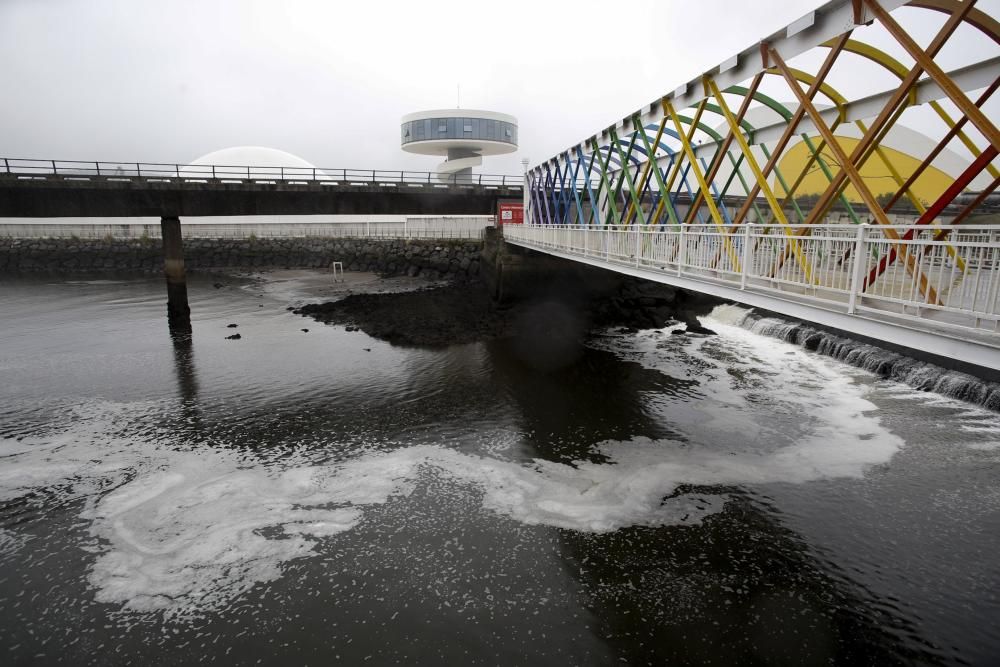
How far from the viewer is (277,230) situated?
4706 centimetres

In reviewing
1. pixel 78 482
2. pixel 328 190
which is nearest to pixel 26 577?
pixel 78 482

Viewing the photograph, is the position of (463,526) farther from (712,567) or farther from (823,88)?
(823,88)

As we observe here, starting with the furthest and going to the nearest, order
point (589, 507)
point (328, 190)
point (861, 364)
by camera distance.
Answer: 1. point (328, 190)
2. point (861, 364)
3. point (589, 507)

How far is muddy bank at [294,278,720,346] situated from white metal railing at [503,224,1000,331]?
538cm

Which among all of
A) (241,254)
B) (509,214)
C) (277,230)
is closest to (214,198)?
(509,214)

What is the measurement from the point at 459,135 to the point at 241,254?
3248 cm

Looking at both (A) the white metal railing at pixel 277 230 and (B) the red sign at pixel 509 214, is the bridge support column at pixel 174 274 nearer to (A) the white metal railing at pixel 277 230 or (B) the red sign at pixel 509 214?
(B) the red sign at pixel 509 214

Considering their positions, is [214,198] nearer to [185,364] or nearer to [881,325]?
[185,364]

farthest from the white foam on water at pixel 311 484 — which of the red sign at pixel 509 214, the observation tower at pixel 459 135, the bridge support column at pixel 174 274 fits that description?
the observation tower at pixel 459 135

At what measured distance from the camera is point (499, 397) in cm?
1491

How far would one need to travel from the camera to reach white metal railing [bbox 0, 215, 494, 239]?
42.3m

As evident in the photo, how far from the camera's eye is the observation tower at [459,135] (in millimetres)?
66812

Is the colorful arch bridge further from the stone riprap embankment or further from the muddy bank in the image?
the stone riprap embankment

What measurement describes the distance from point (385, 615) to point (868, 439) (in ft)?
34.7
